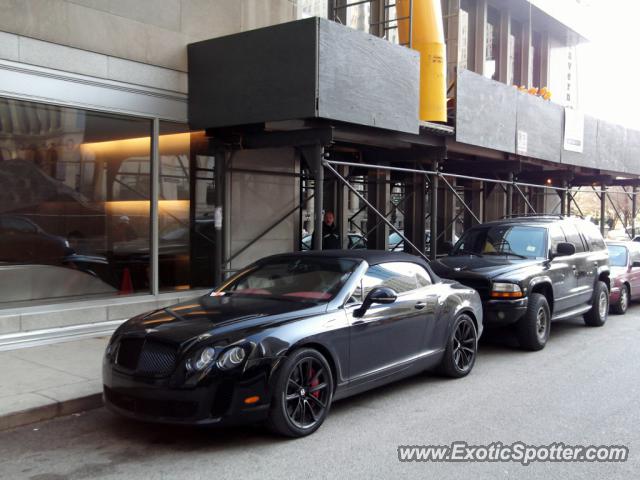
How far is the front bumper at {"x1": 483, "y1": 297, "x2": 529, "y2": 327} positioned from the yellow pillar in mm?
4786

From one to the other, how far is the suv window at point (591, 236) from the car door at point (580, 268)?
252mm

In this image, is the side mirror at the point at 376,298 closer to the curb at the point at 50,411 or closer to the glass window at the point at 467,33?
the curb at the point at 50,411

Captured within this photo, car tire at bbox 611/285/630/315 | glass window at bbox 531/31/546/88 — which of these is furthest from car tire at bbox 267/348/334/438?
glass window at bbox 531/31/546/88

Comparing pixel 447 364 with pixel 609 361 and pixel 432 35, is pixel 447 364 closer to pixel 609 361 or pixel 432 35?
pixel 609 361

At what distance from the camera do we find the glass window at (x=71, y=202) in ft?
29.2

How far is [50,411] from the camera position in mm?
5945

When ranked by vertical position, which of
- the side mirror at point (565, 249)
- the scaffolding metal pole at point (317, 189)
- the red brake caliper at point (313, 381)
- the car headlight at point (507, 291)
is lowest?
the red brake caliper at point (313, 381)

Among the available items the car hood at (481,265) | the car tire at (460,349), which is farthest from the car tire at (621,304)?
the car tire at (460,349)

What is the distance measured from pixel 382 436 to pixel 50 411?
305cm

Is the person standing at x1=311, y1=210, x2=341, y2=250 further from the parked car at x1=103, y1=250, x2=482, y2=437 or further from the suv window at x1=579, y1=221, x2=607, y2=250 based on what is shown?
the parked car at x1=103, y1=250, x2=482, y2=437

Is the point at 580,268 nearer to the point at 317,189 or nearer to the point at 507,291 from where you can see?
the point at 507,291

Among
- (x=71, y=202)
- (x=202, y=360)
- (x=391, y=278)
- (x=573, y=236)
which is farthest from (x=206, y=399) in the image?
(x=573, y=236)

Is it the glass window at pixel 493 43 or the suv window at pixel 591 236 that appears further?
the glass window at pixel 493 43

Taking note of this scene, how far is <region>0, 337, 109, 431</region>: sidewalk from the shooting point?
5.86m
